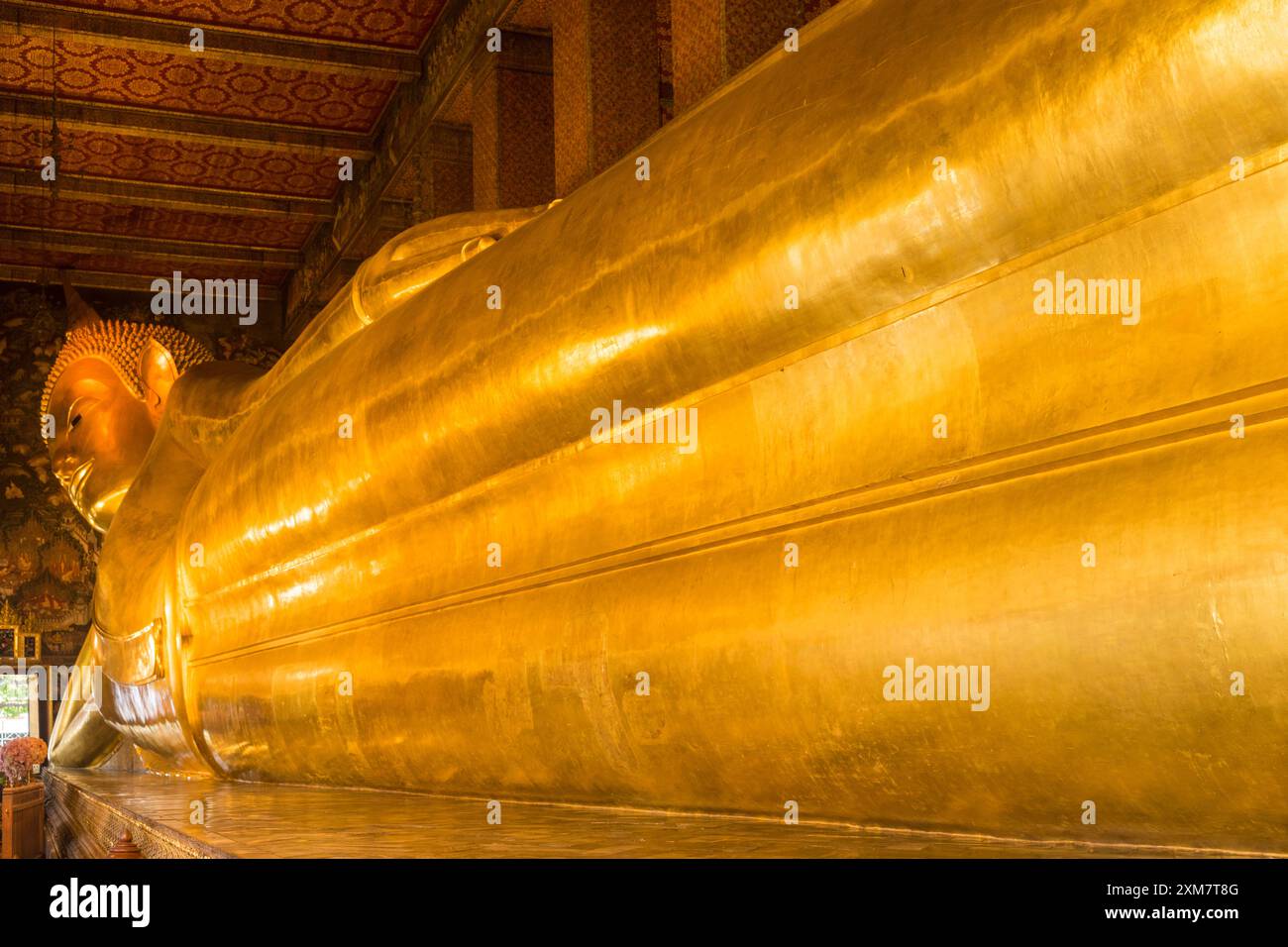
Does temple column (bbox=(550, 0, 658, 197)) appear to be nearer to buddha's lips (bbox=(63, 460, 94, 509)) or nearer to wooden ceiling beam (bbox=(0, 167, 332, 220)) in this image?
buddha's lips (bbox=(63, 460, 94, 509))

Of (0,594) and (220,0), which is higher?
(220,0)

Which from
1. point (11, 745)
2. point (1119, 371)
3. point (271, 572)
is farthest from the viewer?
point (11, 745)

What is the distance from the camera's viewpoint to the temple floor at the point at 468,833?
3.64 ft

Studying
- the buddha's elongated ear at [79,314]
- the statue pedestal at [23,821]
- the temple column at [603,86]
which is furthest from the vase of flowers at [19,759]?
the temple column at [603,86]

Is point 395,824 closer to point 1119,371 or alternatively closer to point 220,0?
point 1119,371

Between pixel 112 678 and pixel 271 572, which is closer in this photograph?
pixel 271 572

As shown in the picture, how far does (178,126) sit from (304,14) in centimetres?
145

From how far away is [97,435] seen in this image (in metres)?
4.27

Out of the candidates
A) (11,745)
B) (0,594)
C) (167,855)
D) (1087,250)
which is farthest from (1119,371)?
(0,594)

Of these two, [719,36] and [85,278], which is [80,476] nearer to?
[719,36]

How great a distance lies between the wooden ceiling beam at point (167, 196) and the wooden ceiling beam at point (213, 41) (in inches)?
77.5

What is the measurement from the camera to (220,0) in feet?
19.8

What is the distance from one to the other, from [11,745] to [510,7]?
11.5ft

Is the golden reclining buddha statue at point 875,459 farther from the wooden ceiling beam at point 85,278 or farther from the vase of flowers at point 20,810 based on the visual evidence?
the wooden ceiling beam at point 85,278
